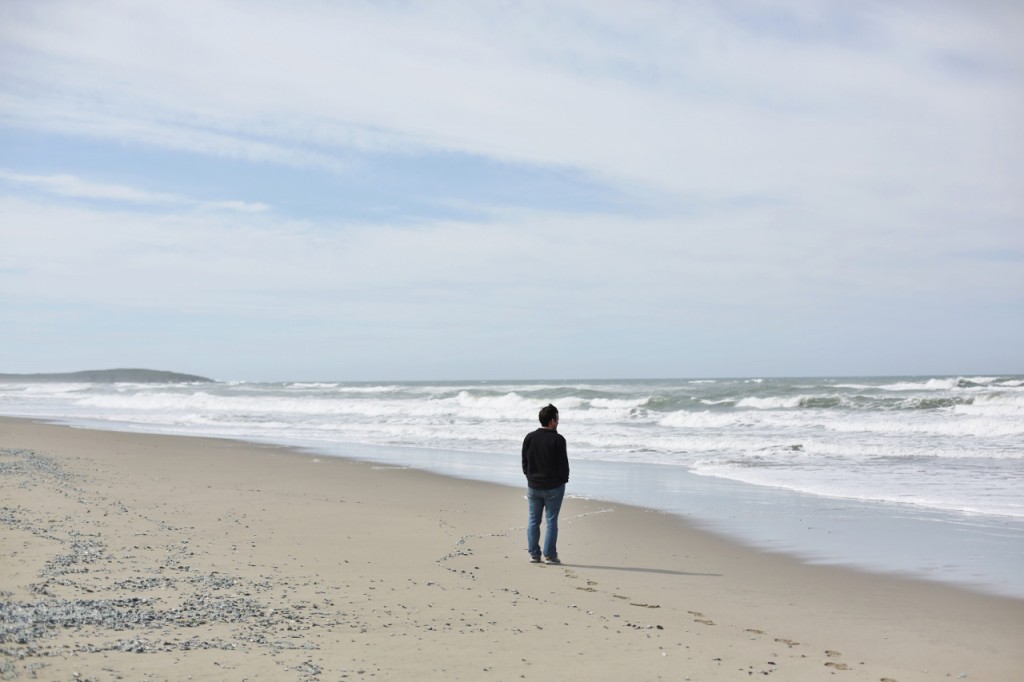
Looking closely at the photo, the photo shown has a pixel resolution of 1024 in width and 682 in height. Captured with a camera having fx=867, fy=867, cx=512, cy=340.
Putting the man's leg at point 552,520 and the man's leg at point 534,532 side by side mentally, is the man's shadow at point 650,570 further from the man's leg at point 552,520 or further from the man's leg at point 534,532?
the man's leg at point 534,532

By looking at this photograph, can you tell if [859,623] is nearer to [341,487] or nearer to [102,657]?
[102,657]

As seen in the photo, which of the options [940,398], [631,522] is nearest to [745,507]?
[631,522]

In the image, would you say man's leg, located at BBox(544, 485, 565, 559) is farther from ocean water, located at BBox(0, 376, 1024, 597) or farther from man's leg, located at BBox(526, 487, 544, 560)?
ocean water, located at BBox(0, 376, 1024, 597)

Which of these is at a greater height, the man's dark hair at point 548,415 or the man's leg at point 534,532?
the man's dark hair at point 548,415

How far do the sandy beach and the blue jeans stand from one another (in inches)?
9.6

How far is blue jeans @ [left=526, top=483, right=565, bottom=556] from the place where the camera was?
8.16 meters

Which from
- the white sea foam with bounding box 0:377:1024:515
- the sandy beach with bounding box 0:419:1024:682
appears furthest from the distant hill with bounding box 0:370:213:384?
the sandy beach with bounding box 0:419:1024:682

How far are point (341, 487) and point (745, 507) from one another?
6127mm

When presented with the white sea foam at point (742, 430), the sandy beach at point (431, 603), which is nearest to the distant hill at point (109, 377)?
the white sea foam at point (742, 430)

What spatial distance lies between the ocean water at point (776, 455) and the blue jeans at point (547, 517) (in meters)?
2.36

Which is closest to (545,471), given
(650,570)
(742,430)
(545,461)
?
(545,461)

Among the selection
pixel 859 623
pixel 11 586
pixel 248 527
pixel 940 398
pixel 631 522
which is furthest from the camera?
pixel 940 398

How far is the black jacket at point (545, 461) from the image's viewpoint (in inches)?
333

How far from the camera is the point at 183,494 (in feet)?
38.4
